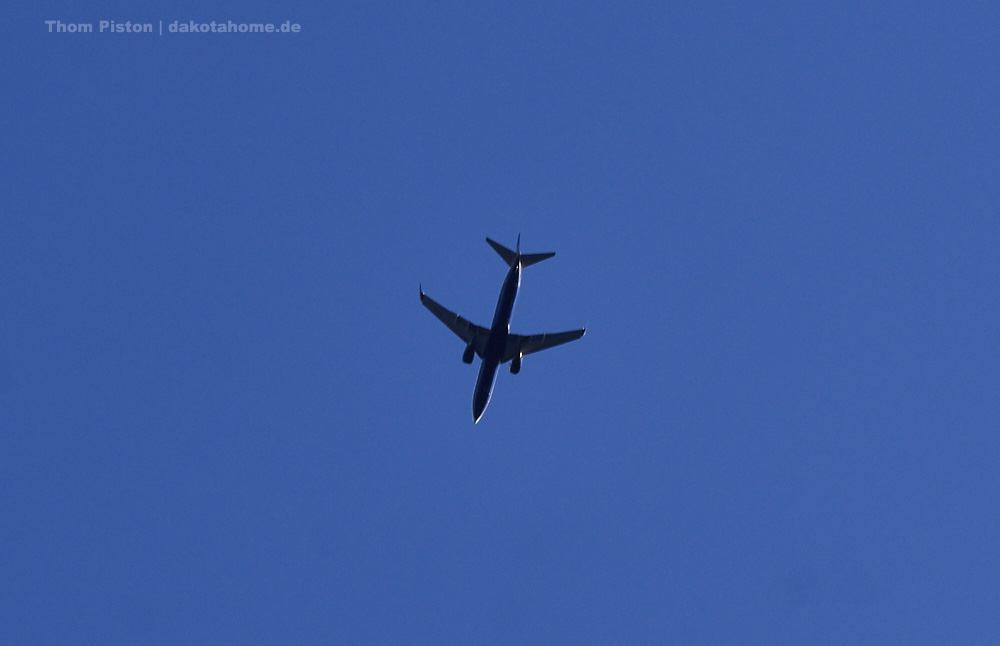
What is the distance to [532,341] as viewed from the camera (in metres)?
87.3

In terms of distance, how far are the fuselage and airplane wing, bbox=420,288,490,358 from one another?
920 millimetres

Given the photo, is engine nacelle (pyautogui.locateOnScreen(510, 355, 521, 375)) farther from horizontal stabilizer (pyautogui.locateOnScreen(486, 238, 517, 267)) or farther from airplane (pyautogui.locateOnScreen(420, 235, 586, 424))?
horizontal stabilizer (pyautogui.locateOnScreen(486, 238, 517, 267))

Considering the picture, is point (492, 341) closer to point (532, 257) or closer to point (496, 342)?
point (496, 342)

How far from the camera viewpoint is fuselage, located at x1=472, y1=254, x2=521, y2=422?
270ft

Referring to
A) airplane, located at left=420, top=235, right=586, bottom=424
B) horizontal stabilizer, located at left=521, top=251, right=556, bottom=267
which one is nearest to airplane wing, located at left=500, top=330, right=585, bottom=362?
airplane, located at left=420, top=235, right=586, bottom=424

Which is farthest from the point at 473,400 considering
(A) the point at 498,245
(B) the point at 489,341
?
(A) the point at 498,245

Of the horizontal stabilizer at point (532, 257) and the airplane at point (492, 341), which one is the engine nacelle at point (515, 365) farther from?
the horizontal stabilizer at point (532, 257)

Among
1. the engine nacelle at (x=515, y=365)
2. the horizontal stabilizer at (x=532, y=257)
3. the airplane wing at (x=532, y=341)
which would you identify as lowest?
the engine nacelle at (x=515, y=365)

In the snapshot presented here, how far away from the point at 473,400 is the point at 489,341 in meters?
5.10

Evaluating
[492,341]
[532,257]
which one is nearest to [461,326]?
[492,341]

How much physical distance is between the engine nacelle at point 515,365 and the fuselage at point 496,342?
1.09m

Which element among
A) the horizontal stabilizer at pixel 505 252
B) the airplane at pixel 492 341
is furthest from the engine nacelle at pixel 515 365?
the horizontal stabilizer at pixel 505 252

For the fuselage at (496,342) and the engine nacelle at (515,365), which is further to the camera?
the engine nacelle at (515,365)

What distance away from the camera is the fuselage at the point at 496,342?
82.4 m
